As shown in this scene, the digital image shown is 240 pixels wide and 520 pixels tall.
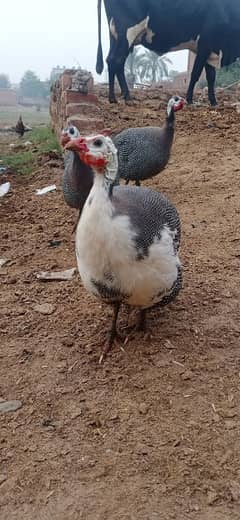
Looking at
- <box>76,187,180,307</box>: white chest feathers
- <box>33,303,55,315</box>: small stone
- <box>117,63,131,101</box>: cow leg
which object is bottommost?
<box>33,303,55,315</box>: small stone

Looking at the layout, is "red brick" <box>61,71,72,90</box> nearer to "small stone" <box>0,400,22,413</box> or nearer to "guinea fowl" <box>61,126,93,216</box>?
"guinea fowl" <box>61,126,93,216</box>

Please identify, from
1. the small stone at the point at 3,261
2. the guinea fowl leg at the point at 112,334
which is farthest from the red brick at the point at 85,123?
the guinea fowl leg at the point at 112,334

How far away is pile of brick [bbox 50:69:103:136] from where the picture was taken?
631 centimetres

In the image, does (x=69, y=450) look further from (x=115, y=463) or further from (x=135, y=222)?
(x=135, y=222)

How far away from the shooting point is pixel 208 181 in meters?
5.88

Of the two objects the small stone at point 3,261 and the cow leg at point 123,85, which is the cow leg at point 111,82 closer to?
the cow leg at point 123,85

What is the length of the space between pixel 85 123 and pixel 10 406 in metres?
4.15

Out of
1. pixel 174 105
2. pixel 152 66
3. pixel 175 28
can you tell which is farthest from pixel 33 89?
pixel 174 105

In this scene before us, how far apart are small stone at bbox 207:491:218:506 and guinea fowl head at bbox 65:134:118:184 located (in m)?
1.39

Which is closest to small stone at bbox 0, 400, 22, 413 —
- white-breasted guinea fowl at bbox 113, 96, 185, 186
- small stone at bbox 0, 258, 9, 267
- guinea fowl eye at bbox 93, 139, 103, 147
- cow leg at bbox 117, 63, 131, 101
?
guinea fowl eye at bbox 93, 139, 103, 147

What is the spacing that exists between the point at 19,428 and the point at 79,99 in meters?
5.06

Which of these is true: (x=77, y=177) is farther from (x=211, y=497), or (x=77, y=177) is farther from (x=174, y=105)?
(x=211, y=497)

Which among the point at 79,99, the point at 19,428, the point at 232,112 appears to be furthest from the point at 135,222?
the point at 232,112

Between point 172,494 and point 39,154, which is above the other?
point 39,154
